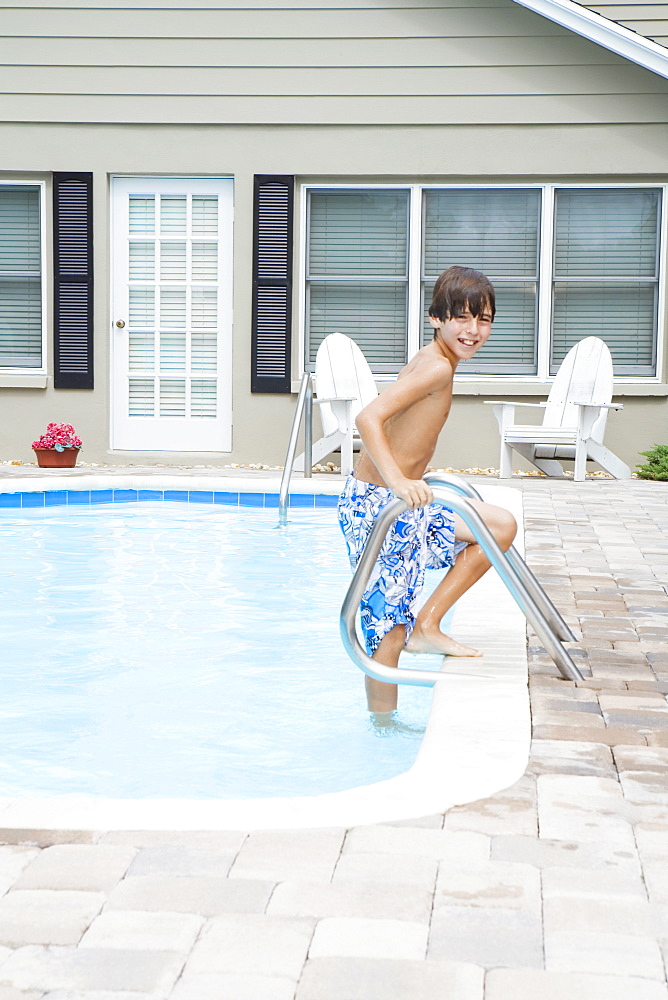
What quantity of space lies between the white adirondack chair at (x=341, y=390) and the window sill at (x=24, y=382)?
84.0 inches

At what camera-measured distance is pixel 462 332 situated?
293 cm

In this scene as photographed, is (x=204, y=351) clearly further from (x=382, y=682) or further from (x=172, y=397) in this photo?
(x=382, y=682)

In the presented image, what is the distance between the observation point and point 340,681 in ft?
13.0

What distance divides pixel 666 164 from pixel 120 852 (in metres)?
7.70

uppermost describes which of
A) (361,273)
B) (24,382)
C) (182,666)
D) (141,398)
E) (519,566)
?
(361,273)

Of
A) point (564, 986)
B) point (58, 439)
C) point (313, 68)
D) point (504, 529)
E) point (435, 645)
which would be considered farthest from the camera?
point (313, 68)

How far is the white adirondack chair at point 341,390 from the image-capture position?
316 inches

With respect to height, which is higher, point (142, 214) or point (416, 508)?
point (142, 214)

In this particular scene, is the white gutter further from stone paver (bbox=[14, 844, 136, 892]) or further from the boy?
stone paver (bbox=[14, 844, 136, 892])

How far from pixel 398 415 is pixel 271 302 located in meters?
5.97

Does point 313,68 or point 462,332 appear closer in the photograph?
point 462,332

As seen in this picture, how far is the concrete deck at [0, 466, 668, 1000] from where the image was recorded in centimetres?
143

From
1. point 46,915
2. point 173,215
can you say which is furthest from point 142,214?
point 46,915

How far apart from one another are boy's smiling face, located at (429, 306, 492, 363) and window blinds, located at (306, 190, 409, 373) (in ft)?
19.5
